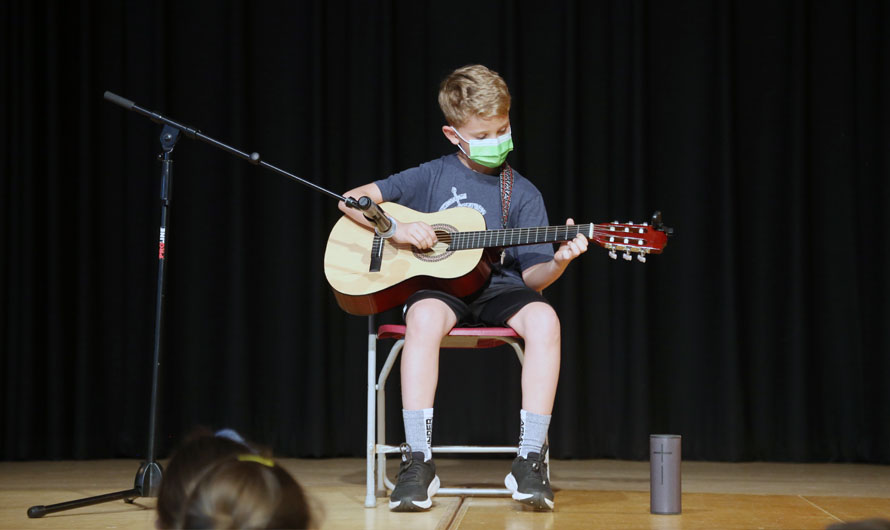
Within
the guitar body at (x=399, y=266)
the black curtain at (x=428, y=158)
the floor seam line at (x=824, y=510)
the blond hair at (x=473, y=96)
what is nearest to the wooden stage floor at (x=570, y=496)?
the floor seam line at (x=824, y=510)

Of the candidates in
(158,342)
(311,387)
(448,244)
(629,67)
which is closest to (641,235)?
(448,244)

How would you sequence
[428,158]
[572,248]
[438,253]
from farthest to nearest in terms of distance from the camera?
[428,158] < [438,253] < [572,248]

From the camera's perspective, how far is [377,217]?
243 cm

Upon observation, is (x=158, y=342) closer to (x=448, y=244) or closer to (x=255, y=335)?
(x=448, y=244)

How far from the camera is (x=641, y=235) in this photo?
2.42m

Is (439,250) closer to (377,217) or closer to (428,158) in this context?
A: (377,217)

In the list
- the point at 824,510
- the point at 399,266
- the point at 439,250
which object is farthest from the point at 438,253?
the point at 824,510

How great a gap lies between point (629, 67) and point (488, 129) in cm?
140

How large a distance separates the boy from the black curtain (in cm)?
110

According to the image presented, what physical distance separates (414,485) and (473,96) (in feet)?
3.83

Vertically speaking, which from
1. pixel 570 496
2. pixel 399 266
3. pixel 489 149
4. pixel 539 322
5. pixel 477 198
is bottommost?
pixel 570 496

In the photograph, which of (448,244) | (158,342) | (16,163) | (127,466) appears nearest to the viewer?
(158,342)

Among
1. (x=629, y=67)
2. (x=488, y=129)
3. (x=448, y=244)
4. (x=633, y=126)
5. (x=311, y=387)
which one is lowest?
(x=311, y=387)

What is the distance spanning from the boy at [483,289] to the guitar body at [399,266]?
42 millimetres
